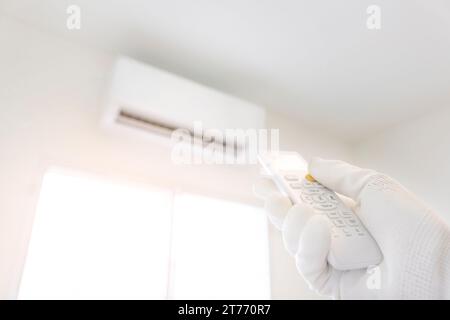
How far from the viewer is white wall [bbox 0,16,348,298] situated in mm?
1101

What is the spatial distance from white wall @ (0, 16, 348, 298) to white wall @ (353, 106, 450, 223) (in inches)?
29.0

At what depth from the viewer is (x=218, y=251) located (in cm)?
140

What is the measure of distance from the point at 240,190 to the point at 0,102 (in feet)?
3.07

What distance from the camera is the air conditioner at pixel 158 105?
125cm

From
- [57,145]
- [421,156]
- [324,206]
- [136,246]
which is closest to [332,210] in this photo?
[324,206]

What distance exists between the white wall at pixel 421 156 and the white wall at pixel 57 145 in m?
0.74

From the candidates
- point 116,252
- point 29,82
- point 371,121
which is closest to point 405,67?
point 371,121

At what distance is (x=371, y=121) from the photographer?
6.32 feet

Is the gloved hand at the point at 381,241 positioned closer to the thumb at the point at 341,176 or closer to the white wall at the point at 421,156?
the thumb at the point at 341,176

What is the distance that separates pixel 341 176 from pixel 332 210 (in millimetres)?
64

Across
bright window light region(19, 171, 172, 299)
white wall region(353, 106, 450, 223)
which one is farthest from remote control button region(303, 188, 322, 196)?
white wall region(353, 106, 450, 223)

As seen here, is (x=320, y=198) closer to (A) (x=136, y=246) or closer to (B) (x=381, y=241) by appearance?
(B) (x=381, y=241)

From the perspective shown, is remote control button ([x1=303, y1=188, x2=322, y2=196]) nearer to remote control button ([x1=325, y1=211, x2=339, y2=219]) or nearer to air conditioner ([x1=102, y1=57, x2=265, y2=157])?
remote control button ([x1=325, y1=211, x2=339, y2=219])
